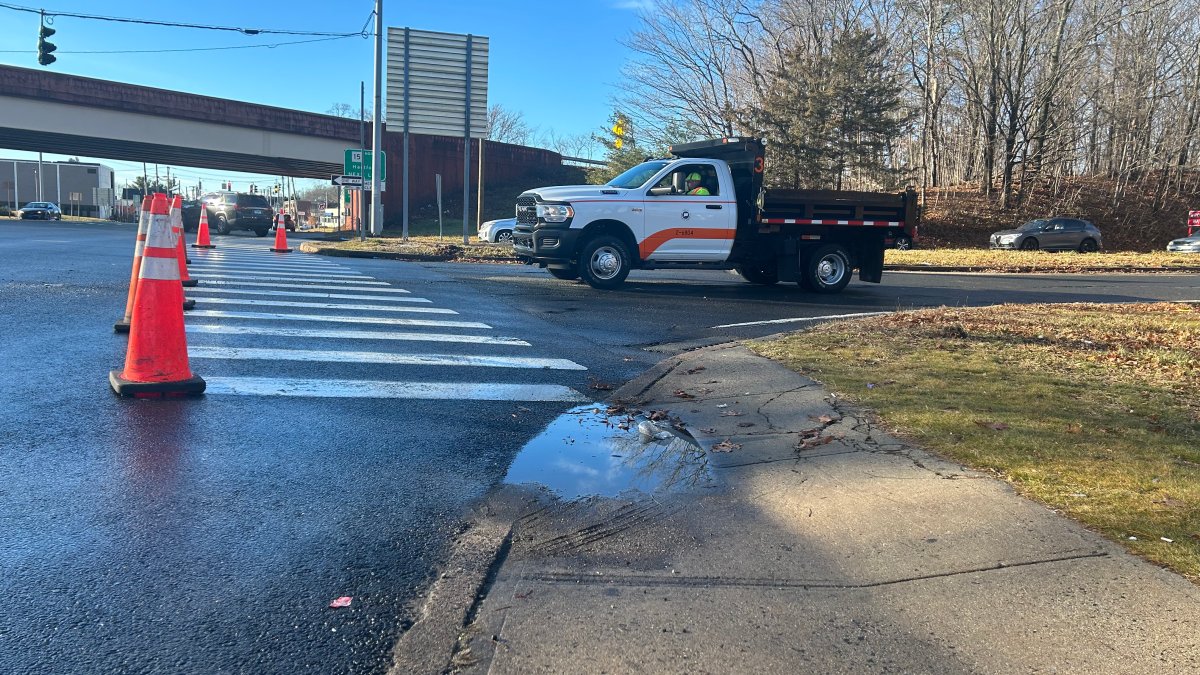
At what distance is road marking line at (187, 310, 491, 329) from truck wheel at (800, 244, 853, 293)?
7.02 m

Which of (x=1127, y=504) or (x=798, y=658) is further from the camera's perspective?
(x=1127, y=504)

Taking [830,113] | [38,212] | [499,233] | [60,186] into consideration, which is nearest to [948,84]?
[830,113]

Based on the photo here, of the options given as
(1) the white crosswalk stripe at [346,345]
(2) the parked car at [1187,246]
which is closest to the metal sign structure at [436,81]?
(1) the white crosswalk stripe at [346,345]

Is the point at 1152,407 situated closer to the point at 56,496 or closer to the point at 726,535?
the point at 726,535

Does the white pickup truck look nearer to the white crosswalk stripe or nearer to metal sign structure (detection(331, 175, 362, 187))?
the white crosswalk stripe

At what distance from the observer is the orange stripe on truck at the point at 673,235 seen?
43.5 ft

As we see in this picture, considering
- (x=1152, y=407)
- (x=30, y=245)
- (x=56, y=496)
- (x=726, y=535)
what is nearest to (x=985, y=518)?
(x=726, y=535)

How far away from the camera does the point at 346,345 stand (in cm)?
748

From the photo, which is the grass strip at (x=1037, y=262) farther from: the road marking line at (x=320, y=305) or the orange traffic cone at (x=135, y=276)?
the orange traffic cone at (x=135, y=276)

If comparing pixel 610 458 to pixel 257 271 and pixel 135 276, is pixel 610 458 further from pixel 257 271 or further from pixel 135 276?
pixel 257 271

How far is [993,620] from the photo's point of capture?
2734 mm

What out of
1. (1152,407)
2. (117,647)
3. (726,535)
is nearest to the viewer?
(117,647)

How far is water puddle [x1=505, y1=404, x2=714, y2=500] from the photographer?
415 centimetres

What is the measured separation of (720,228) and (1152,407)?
858 cm
